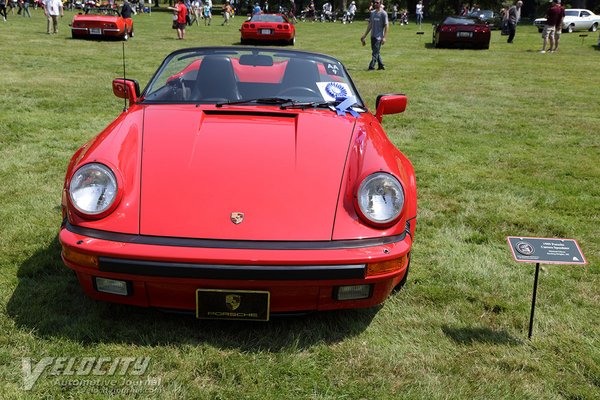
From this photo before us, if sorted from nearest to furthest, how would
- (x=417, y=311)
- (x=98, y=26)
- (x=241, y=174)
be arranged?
(x=241, y=174) → (x=417, y=311) → (x=98, y=26)

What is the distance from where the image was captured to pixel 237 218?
242 cm

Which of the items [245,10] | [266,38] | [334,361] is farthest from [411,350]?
[245,10]

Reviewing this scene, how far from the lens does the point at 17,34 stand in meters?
18.7

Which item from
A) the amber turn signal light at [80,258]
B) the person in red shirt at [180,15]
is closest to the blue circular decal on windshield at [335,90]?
the amber turn signal light at [80,258]

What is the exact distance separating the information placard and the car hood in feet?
2.87

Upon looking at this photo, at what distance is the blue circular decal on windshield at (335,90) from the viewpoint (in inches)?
143

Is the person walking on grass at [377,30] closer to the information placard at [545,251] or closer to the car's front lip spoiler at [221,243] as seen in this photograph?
the information placard at [545,251]

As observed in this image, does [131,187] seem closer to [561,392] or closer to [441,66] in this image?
[561,392]

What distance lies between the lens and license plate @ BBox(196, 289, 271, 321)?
232 cm

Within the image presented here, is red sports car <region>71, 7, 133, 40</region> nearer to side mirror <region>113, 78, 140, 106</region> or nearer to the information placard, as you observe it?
side mirror <region>113, 78, 140, 106</region>

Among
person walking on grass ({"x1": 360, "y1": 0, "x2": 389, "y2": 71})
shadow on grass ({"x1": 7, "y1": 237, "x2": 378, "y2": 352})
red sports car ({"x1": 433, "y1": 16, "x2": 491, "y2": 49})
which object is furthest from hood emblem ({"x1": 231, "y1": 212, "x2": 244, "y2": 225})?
red sports car ({"x1": 433, "y1": 16, "x2": 491, "y2": 49})

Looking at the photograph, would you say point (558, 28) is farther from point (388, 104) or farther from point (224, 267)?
point (224, 267)

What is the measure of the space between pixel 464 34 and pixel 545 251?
58.4 feet

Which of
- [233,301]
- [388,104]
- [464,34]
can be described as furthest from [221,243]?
[464,34]
